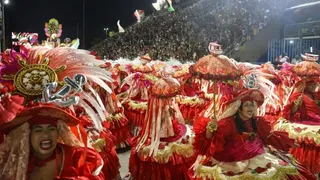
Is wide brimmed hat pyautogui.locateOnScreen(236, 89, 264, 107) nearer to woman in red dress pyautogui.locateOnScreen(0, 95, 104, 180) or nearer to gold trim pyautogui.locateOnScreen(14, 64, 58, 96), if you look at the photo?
woman in red dress pyautogui.locateOnScreen(0, 95, 104, 180)

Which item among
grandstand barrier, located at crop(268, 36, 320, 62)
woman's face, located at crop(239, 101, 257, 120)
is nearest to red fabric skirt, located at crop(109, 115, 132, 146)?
woman's face, located at crop(239, 101, 257, 120)

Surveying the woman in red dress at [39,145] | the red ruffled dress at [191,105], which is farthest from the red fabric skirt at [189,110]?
the woman in red dress at [39,145]

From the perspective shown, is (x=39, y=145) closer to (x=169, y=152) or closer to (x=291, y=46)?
(x=169, y=152)

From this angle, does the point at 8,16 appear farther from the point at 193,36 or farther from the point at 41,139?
the point at 41,139

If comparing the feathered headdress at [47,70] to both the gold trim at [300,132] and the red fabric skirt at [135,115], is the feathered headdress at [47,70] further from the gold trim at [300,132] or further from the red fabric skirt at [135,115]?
the red fabric skirt at [135,115]

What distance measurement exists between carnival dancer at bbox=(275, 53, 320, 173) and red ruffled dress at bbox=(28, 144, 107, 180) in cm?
348

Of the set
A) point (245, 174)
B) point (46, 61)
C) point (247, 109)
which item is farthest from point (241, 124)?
point (46, 61)

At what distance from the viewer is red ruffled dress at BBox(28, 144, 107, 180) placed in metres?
2.54

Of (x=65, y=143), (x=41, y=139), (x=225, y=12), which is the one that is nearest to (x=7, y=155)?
(x=41, y=139)

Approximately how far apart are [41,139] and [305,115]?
414cm

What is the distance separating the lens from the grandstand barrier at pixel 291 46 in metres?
14.6

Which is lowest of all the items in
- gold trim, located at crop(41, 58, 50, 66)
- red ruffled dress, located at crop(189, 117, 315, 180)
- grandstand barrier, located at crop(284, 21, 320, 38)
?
red ruffled dress, located at crop(189, 117, 315, 180)

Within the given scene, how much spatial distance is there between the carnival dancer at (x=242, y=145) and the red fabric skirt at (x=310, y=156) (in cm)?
180

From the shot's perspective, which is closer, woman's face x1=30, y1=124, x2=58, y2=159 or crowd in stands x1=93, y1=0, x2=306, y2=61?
woman's face x1=30, y1=124, x2=58, y2=159
